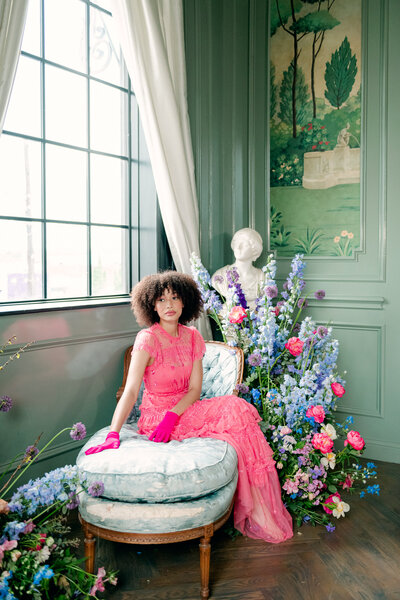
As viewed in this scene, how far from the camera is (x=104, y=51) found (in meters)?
3.13

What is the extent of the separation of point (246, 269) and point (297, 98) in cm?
131

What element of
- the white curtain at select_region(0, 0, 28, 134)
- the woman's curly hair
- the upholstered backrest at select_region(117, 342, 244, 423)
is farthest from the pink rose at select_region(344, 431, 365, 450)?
the white curtain at select_region(0, 0, 28, 134)

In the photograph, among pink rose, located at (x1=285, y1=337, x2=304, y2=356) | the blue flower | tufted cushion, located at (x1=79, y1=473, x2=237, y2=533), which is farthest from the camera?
pink rose, located at (x1=285, y1=337, x2=304, y2=356)

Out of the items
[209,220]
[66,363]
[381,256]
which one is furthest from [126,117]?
[381,256]

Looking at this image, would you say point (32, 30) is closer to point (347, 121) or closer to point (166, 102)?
point (166, 102)

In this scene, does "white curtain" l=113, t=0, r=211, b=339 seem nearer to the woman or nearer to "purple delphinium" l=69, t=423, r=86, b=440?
the woman

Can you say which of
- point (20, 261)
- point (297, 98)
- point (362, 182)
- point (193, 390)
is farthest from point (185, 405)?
point (297, 98)

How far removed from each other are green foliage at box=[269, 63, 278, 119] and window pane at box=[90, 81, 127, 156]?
1083 mm

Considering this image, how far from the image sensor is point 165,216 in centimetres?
314

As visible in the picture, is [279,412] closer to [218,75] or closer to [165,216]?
[165,216]

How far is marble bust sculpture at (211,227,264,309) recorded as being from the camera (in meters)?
3.24

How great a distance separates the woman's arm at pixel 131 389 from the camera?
2256mm

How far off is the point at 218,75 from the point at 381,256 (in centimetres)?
164

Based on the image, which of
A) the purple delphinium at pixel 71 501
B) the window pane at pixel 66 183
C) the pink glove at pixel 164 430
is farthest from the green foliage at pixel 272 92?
the purple delphinium at pixel 71 501
